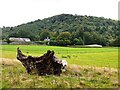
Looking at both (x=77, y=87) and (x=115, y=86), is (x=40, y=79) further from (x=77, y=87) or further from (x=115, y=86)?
(x=115, y=86)

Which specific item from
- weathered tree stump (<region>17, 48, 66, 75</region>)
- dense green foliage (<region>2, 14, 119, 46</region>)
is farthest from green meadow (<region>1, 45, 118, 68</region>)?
dense green foliage (<region>2, 14, 119, 46</region>)

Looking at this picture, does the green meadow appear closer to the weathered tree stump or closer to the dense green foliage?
the weathered tree stump

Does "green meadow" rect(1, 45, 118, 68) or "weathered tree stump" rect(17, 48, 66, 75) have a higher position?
"weathered tree stump" rect(17, 48, 66, 75)

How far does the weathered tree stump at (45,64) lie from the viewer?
37.9 ft

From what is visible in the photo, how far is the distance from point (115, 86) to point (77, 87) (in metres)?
1.39

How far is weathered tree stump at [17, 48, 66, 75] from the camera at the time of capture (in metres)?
11.6

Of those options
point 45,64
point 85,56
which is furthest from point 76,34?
point 45,64

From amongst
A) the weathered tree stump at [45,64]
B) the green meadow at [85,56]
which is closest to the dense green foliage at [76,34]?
the green meadow at [85,56]

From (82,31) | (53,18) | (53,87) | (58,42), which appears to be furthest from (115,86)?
(53,18)

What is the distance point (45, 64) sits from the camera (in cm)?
1166

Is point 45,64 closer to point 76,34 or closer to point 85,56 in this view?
point 85,56

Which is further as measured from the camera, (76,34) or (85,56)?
(76,34)

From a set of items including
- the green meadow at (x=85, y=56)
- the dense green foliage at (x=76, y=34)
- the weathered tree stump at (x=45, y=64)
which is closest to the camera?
the weathered tree stump at (x=45, y=64)

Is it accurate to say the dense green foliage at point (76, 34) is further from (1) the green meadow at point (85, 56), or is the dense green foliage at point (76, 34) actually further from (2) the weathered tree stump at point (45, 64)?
(2) the weathered tree stump at point (45, 64)
